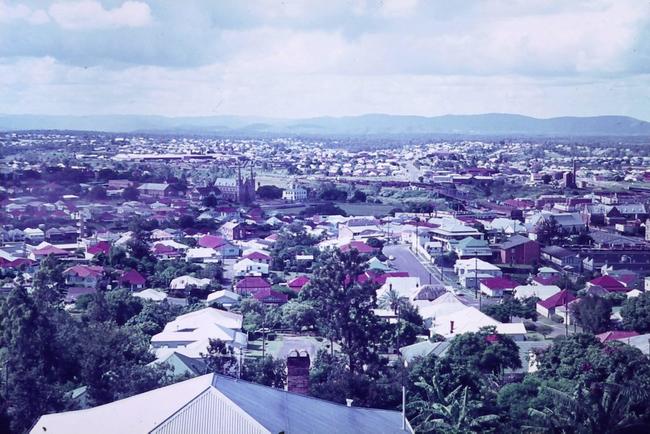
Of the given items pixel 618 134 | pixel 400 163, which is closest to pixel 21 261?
pixel 400 163

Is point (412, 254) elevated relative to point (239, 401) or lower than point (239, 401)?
lower

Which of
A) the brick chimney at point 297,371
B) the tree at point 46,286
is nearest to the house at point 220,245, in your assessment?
the tree at point 46,286

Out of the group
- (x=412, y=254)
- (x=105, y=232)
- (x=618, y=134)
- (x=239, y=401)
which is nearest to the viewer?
(x=239, y=401)

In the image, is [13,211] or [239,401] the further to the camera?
[13,211]

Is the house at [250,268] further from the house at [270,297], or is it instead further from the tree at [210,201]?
the tree at [210,201]

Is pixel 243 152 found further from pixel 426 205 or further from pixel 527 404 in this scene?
pixel 527 404

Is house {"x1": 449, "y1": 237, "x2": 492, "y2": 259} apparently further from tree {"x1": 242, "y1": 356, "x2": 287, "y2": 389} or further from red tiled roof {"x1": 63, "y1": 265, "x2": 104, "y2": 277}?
tree {"x1": 242, "y1": 356, "x2": 287, "y2": 389}

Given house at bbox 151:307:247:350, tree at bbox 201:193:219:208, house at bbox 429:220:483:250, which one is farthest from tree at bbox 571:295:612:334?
tree at bbox 201:193:219:208

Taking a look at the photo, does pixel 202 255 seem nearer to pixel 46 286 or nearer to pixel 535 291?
pixel 535 291

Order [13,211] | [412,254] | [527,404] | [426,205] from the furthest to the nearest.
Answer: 1. [426,205]
2. [13,211]
3. [412,254]
4. [527,404]
